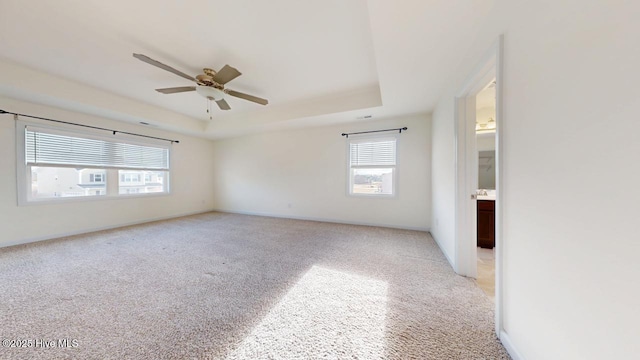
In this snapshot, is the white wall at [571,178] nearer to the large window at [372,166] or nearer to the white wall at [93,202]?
the large window at [372,166]

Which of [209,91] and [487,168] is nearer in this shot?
[209,91]

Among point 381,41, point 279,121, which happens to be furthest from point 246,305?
point 279,121

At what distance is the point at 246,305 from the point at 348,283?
0.96m

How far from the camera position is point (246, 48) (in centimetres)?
226

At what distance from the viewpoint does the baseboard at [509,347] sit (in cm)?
115

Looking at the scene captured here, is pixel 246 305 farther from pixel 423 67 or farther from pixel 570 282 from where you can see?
pixel 423 67

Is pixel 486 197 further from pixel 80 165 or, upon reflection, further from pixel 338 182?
pixel 80 165

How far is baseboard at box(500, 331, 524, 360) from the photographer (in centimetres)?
115

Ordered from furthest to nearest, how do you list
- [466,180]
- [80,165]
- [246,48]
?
[80,165] → [246,48] → [466,180]

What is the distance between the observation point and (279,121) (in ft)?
13.9

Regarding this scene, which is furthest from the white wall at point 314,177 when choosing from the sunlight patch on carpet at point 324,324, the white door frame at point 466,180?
the sunlight patch on carpet at point 324,324

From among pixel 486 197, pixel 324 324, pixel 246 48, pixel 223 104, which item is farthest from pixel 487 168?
pixel 223 104

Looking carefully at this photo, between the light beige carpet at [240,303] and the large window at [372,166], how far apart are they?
4.87 feet

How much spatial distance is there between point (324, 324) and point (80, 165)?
16.9 feet
